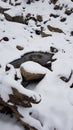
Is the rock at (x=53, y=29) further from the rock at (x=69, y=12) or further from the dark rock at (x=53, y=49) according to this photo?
the dark rock at (x=53, y=49)

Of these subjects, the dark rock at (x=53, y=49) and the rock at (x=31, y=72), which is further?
the dark rock at (x=53, y=49)

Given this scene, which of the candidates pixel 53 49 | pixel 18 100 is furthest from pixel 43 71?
pixel 53 49

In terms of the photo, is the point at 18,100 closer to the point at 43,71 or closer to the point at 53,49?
the point at 43,71

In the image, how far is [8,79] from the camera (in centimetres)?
378

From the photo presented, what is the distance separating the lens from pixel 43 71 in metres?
4.08

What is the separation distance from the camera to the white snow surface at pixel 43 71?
333cm

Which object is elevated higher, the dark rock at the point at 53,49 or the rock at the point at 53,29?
the dark rock at the point at 53,49

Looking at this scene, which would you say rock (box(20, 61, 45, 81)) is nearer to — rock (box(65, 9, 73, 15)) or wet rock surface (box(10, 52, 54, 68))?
wet rock surface (box(10, 52, 54, 68))

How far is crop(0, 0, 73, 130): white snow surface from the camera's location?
3326 mm

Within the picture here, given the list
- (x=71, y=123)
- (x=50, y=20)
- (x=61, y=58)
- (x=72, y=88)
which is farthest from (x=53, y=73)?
(x=50, y=20)

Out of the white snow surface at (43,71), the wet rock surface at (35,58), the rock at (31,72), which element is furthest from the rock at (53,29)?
the rock at (31,72)

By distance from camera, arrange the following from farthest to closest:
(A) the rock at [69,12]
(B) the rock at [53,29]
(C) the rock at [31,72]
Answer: (A) the rock at [69,12] < (B) the rock at [53,29] < (C) the rock at [31,72]

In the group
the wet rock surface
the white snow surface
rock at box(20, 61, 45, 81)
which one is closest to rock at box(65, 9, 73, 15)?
the white snow surface

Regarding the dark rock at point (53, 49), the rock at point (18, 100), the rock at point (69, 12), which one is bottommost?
the dark rock at point (53, 49)
